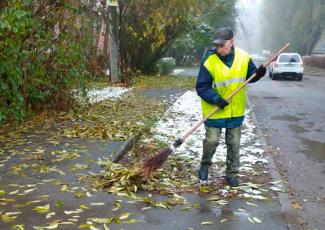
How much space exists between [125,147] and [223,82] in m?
2.45

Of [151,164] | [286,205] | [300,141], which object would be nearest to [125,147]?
[151,164]

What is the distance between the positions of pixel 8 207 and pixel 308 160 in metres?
5.11

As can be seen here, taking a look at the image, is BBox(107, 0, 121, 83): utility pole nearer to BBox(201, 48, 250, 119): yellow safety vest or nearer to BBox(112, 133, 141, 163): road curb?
BBox(112, 133, 141, 163): road curb

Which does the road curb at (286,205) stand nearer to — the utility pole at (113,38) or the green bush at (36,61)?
the green bush at (36,61)

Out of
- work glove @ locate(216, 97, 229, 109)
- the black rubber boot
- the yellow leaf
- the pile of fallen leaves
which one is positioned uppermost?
work glove @ locate(216, 97, 229, 109)

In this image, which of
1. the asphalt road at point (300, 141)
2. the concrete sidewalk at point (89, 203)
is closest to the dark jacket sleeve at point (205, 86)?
the concrete sidewalk at point (89, 203)

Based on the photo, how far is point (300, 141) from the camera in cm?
→ 986

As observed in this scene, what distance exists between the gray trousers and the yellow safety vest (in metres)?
0.22

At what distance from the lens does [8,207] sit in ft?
17.2

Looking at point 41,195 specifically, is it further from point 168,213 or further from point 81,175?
point 168,213

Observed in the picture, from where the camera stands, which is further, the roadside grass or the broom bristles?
the roadside grass

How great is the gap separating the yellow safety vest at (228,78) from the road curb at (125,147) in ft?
6.16

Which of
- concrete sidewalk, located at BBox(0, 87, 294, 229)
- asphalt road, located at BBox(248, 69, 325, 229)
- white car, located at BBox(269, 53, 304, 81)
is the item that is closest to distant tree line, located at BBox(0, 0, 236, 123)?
concrete sidewalk, located at BBox(0, 87, 294, 229)

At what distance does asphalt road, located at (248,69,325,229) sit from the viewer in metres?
6.14
